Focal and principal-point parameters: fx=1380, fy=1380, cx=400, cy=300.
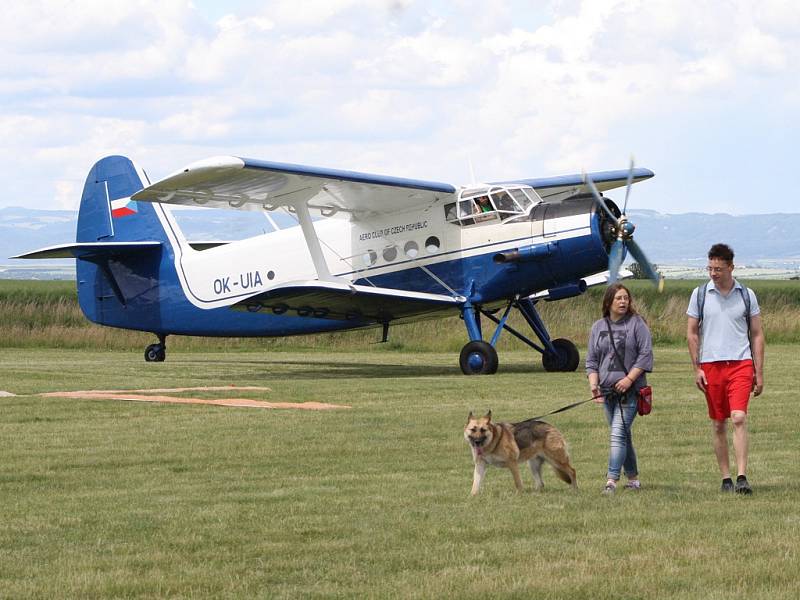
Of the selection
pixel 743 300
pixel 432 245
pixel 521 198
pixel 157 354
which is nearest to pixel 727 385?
pixel 743 300

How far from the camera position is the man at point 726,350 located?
10.1 metres

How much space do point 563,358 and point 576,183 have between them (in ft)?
14.4

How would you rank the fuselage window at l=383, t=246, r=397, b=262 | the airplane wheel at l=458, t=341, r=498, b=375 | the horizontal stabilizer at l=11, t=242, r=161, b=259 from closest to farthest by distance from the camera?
1. the airplane wheel at l=458, t=341, r=498, b=375
2. the fuselage window at l=383, t=246, r=397, b=262
3. the horizontal stabilizer at l=11, t=242, r=161, b=259

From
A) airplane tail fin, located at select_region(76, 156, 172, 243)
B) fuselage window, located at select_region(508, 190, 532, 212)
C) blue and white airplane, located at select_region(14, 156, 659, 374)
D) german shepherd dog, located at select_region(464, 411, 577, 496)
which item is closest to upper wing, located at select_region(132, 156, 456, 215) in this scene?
blue and white airplane, located at select_region(14, 156, 659, 374)

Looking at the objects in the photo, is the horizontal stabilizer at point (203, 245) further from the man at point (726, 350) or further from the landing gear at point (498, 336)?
the man at point (726, 350)

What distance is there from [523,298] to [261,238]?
585 cm

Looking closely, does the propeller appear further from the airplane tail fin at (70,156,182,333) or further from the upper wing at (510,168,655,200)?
the airplane tail fin at (70,156,182,333)

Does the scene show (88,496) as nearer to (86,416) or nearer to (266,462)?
(266,462)

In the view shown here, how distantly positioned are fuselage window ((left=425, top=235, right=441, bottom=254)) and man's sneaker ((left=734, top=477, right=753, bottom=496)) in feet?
49.6

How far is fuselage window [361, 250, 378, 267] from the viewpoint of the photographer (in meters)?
25.8

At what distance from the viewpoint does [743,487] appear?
1016 cm

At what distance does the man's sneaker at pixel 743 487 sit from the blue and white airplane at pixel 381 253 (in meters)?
13.1

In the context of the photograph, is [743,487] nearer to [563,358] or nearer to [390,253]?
[563,358]

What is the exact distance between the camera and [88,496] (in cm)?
1075
